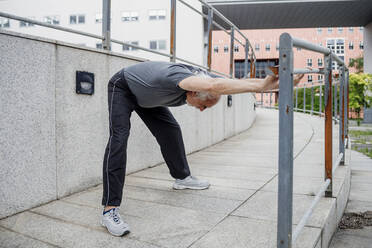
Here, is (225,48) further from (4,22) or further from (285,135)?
(285,135)

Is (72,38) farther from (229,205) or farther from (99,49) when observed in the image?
(229,205)

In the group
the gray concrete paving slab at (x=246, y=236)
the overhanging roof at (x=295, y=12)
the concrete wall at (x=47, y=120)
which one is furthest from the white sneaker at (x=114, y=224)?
the overhanging roof at (x=295, y=12)

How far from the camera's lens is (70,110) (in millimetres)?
3160

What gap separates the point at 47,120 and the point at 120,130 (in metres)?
0.74

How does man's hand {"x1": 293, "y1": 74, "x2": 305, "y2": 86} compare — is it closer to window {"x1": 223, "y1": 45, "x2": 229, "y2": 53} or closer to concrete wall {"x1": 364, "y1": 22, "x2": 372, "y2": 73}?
→ window {"x1": 223, "y1": 45, "x2": 229, "y2": 53}

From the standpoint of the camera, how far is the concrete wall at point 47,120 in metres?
2.59

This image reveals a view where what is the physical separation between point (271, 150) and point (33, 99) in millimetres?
4462

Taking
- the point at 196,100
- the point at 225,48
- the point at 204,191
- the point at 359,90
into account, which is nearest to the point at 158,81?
the point at 196,100

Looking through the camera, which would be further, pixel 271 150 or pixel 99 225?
pixel 271 150

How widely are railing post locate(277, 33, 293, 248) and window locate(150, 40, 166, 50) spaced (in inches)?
127

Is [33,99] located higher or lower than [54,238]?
higher

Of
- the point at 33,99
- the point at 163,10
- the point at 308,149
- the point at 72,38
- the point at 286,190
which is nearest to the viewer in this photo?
the point at 286,190

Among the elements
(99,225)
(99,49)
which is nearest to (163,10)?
(99,49)

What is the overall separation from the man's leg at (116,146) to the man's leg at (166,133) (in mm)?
443
